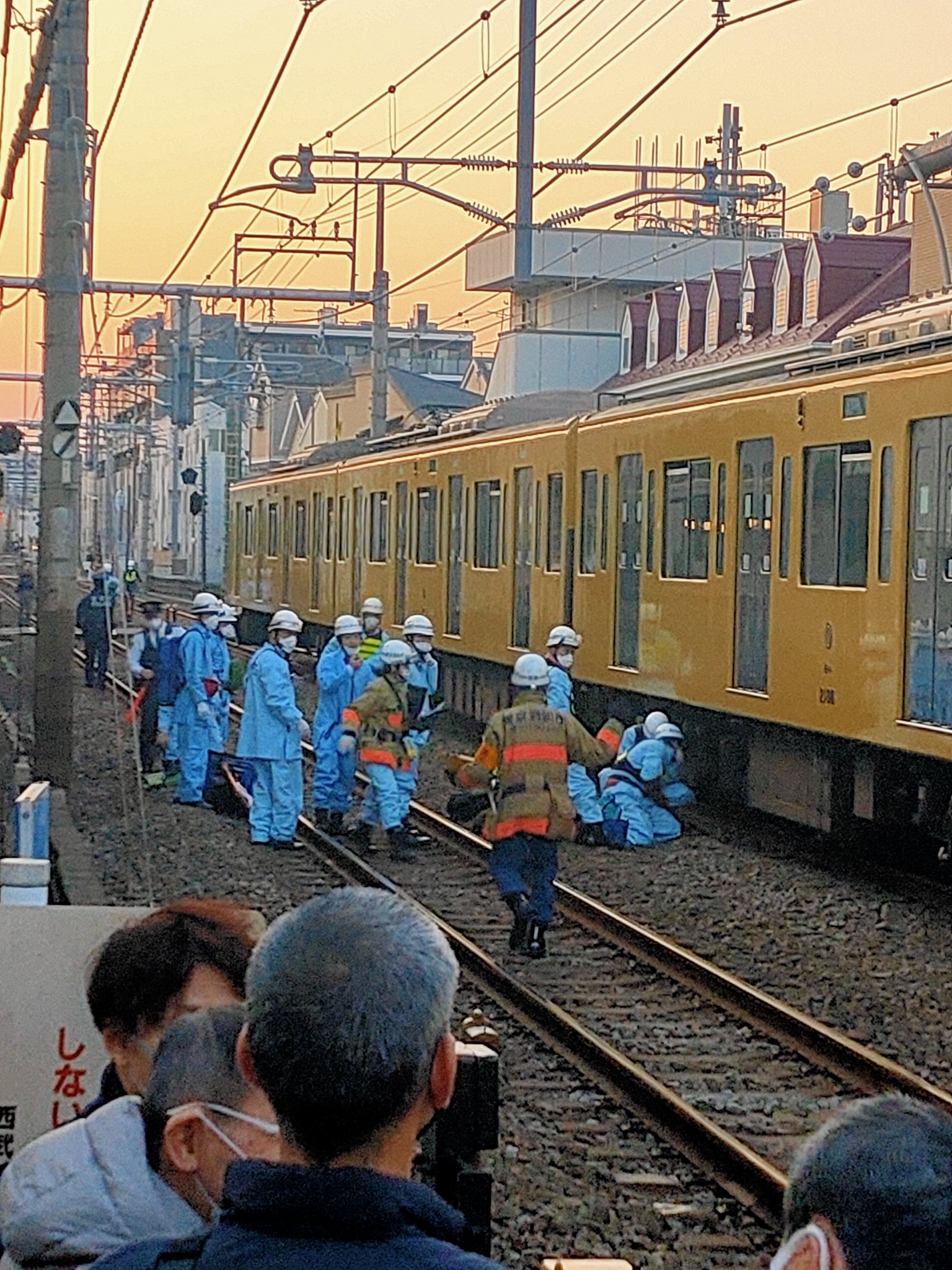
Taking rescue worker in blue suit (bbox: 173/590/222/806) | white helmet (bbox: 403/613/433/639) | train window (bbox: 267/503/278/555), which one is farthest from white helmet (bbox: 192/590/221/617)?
train window (bbox: 267/503/278/555)

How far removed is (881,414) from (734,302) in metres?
32.3

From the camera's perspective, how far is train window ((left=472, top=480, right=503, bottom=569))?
72.2ft

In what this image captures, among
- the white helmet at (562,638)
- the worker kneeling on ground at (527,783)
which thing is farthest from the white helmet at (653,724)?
the worker kneeling on ground at (527,783)

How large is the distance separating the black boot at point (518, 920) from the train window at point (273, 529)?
2415cm

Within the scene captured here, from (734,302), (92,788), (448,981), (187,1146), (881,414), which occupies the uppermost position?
(734,302)

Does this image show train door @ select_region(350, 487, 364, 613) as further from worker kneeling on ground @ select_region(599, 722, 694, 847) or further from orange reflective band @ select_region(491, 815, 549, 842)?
orange reflective band @ select_region(491, 815, 549, 842)

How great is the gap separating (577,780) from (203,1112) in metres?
12.6

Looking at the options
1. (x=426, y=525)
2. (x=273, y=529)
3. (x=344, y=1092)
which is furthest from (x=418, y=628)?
(x=273, y=529)

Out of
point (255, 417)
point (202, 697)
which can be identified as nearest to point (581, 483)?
point (202, 697)

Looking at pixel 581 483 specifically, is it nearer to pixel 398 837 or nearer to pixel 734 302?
pixel 398 837

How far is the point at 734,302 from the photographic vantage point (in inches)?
1758

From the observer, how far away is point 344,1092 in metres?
2.45

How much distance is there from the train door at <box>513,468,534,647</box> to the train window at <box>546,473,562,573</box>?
559 mm

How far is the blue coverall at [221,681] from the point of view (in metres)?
17.3
